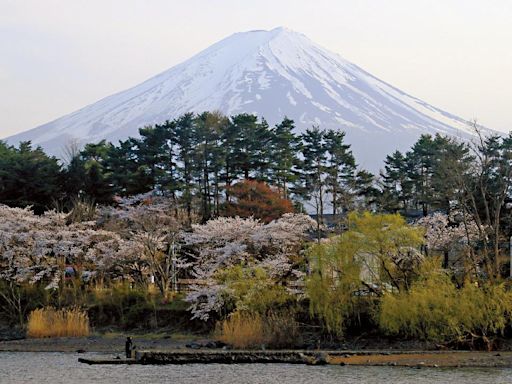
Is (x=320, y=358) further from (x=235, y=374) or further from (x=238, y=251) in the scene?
(x=238, y=251)

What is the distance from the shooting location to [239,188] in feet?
119

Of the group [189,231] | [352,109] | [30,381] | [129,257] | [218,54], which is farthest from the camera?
[218,54]

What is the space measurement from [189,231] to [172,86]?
80304 mm

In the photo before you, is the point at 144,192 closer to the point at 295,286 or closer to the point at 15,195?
the point at 15,195

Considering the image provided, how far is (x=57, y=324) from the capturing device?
28.0 meters

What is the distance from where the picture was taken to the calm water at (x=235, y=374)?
18578 millimetres

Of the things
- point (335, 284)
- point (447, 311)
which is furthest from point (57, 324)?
point (447, 311)

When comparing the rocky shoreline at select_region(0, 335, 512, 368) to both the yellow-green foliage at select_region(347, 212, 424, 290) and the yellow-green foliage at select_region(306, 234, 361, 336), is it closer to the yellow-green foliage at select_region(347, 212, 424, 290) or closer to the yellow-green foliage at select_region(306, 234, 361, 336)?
the yellow-green foliage at select_region(306, 234, 361, 336)

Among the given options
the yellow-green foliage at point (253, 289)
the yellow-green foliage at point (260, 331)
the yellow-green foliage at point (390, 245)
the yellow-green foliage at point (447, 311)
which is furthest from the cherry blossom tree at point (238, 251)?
the yellow-green foliage at point (447, 311)

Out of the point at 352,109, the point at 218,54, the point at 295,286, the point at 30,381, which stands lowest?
the point at 30,381

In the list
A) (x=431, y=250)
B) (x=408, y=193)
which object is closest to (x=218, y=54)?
(x=408, y=193)

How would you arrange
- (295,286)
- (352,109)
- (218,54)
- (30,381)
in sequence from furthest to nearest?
(218,54)
(352,109)
(295,286)
(30,381)

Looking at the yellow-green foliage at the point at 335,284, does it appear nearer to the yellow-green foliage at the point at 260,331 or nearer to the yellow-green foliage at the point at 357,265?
the yellow-green foliage at the point at 357,265

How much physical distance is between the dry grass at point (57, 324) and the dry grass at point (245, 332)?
18.2 ft
